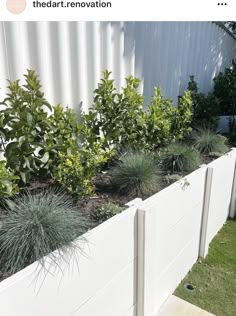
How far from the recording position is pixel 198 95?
4.51 metres

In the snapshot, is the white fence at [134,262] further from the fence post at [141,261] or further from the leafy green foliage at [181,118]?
the leafy green foliage at [181,118]

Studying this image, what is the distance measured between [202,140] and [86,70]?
5.29ft

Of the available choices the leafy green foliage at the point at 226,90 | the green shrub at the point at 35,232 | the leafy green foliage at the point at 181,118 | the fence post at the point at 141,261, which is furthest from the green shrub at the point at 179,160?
the leafy green foliage at the point at 226,90

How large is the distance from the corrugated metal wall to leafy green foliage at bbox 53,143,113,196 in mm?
694

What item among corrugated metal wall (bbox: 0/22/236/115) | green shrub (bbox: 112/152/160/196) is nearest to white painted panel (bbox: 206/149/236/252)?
green shrub (bbox: 112/152/160/196)

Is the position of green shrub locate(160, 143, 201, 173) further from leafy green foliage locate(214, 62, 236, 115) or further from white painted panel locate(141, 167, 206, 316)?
leafy green foliage locate(214, 62, 236, 115)

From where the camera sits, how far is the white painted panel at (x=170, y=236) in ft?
7.32

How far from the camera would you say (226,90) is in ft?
17.5

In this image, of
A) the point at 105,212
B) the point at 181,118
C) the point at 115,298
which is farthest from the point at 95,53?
the point at 115,298

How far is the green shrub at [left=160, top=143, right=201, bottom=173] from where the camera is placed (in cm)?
302

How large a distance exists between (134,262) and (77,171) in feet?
2.49
